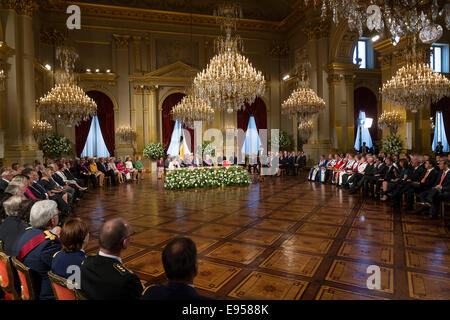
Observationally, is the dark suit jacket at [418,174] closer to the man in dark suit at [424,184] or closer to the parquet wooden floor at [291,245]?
the man in dark suit at [424,184]

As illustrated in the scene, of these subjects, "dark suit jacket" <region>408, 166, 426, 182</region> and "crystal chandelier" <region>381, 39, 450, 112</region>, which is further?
"crystal chandelier" <region>381, 39, 450, 112</region>

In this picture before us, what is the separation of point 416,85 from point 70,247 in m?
8.59

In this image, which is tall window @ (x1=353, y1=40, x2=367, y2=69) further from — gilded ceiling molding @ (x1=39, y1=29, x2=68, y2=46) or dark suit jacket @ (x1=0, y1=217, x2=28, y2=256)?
dark suit jacket @ (x1=0, y1=217, x2=28, y2=256)

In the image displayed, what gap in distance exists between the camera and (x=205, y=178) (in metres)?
10.3

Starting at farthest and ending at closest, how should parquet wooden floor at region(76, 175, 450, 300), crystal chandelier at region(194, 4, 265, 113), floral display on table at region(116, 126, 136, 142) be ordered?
floral display on table at region(116, 126, 136, 142) → crystal chandelier at region(194, 4, 265, 113) → parquet wooden floor at region(76, 175, 450, 300)

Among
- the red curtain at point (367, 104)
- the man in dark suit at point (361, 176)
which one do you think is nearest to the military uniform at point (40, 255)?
the man in dark suit at point (361, 176)

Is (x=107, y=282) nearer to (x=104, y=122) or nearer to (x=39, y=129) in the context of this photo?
(x=39, y=129)

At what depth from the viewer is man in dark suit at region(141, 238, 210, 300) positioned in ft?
4.79

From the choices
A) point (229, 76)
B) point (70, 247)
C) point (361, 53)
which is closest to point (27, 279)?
point (70, 247)

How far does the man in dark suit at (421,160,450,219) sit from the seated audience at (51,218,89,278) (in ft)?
19.3

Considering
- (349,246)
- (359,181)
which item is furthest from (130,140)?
(349,246)

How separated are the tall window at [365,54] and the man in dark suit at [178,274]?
61.0ft

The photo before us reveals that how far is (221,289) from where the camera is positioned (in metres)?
3.06

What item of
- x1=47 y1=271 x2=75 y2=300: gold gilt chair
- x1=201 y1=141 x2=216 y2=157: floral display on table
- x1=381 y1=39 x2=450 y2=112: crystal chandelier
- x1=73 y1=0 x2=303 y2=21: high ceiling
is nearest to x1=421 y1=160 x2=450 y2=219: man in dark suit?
x1=381 y1=39 x2=450 y2=112: crystal chandelier
